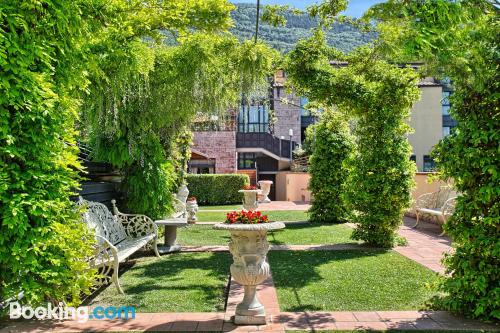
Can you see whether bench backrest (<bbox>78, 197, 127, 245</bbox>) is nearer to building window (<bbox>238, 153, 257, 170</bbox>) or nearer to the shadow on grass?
the shadow on grass

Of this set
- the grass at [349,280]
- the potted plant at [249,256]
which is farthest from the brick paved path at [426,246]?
the potted plant at [249,256]

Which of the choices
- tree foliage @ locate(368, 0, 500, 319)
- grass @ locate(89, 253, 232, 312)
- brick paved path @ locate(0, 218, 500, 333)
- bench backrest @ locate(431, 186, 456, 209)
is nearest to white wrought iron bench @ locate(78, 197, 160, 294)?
grass @ locate(89, 253, 232, 312)

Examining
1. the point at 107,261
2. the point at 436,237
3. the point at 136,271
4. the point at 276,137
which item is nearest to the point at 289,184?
the point at 276,137

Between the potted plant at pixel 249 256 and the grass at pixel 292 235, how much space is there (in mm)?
4892

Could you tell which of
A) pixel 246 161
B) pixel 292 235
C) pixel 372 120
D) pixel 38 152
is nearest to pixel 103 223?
pixel 38 152

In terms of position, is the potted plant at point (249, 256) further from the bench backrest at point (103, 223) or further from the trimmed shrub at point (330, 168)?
the trimmed shrub at point (330, 168)

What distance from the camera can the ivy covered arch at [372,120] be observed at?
26.9ft

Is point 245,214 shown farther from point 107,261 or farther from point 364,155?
point 364,155

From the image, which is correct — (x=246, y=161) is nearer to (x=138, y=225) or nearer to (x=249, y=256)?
(x=138, y=225)

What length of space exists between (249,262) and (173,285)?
1.91 m

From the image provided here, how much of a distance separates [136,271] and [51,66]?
3.65 metres

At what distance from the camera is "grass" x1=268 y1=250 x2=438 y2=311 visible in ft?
15.7

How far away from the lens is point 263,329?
3.99 meters

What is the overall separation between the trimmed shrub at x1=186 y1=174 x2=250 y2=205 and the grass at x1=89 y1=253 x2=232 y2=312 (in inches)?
561
